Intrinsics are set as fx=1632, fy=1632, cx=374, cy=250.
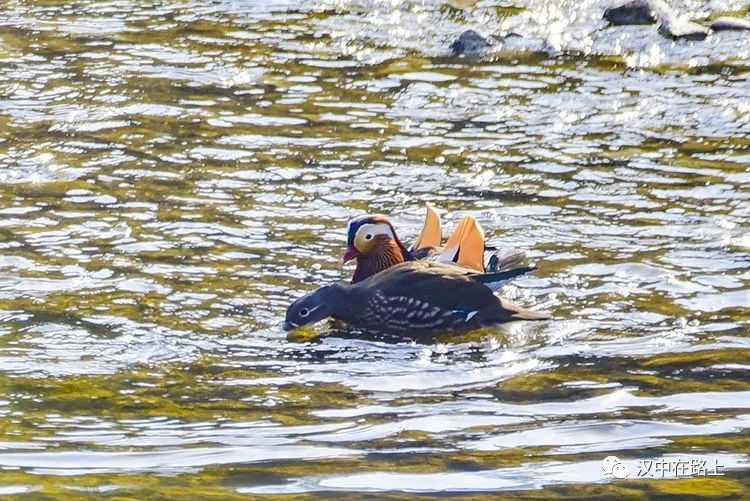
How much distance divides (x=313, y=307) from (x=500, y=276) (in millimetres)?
1054

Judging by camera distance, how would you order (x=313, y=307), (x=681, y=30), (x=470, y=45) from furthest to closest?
(x=681, y=30) → (x=470, y=45) → (x=313, y=307)

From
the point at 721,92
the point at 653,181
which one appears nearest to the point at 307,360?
the point at 653,181

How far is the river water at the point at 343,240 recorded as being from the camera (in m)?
6.61

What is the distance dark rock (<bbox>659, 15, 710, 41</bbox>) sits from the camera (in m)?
14.8

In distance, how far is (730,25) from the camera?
15.1m

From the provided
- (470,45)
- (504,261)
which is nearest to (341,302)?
(504,261)

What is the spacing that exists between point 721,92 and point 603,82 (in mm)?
1043

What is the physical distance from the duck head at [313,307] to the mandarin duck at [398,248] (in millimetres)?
468

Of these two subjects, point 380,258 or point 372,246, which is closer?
point 372,246

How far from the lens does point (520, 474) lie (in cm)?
612

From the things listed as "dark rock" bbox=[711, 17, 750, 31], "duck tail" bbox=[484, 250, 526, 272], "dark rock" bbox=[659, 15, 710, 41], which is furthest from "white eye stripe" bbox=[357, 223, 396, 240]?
"dark rock" bbox=[711, 17, 750, 31]

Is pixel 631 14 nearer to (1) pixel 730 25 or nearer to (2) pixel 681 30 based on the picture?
(2) pixel 681 30

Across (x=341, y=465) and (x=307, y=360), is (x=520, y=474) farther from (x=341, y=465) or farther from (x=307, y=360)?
(x=307, y=360)

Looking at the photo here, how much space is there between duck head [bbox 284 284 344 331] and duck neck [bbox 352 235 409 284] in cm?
56
